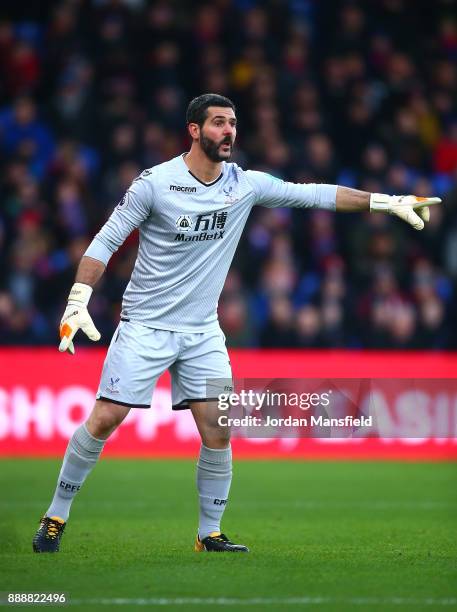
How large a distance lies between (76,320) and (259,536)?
2.31 metres

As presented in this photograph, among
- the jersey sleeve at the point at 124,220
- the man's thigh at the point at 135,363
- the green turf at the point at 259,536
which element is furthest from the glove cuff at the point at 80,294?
the green turf at the point at 259,536

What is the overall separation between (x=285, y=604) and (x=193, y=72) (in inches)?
510

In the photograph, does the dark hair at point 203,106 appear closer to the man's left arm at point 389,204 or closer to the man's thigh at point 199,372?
the man's left arm at point 389,204

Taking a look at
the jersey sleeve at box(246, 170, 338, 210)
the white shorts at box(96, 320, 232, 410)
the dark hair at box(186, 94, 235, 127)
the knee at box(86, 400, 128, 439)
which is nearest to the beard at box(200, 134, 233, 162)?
the dark hair at box(186, 94, 235, 127)

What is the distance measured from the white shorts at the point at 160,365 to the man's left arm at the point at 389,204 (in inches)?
43.5

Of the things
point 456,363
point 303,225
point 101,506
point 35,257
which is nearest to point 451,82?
point 303,225

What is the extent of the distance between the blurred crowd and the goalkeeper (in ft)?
25.0

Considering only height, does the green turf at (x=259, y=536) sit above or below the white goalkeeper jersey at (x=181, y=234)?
below

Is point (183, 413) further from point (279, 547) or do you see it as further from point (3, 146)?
point (279, 547)

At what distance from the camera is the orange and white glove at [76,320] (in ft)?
24.6

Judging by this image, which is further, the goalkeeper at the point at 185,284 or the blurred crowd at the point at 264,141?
the blurred crowd at the point at 264,141

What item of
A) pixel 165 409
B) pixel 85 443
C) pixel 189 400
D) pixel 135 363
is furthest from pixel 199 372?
pixel 165 409

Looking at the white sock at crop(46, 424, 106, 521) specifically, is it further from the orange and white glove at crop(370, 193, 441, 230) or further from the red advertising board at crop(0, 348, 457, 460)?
the red advertising board at crop(0, 348, 457, 460)

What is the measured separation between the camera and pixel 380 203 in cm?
797
